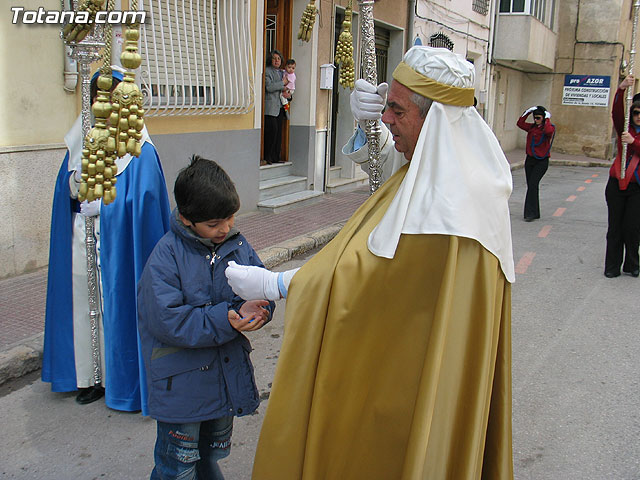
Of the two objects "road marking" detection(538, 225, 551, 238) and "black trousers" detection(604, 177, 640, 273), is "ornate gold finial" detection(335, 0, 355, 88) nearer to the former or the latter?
"black trousers" detection(604, 177, 640, 273)

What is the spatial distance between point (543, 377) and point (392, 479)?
2723 millimetres

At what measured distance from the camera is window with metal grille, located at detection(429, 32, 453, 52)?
51.9 ft

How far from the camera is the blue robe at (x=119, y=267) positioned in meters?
3.40

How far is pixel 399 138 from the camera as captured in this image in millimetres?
2324

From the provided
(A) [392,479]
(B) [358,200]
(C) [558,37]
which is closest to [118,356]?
(A) [392,479]

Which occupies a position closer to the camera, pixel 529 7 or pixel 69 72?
pixel 69 72

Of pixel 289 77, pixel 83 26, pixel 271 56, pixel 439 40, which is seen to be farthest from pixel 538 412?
pixel 439 40

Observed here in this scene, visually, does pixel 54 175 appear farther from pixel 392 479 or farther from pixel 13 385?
pixel 392 479

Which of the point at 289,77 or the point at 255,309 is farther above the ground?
the point at 289,77

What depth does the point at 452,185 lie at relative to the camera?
2002mm

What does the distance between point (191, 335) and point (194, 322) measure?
5 cm

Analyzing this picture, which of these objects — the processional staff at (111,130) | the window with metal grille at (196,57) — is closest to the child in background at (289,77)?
the window with metal grille at (196,57)

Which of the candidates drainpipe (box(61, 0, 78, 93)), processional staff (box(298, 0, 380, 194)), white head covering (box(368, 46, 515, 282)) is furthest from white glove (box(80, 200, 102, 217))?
drainpipe (box(61, 0, 78, 93))

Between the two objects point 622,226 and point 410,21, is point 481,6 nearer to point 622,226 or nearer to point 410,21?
point 410,21
